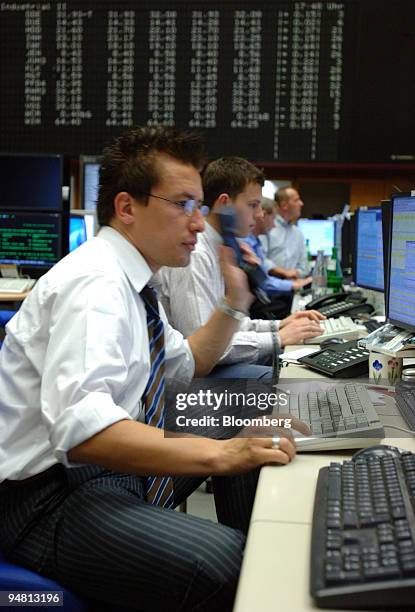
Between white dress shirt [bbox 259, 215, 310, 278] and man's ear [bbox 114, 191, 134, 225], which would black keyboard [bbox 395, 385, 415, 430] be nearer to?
man's ear [bbox 114, 191, 134, 225]

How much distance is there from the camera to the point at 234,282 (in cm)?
151

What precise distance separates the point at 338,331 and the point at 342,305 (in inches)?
29.3

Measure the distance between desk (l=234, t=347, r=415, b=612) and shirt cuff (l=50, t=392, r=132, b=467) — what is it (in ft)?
0.83

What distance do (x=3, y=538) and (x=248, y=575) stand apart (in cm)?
57

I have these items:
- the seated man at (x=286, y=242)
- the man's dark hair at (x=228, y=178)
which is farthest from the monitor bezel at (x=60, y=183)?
the seated man at (x=286, y=242)

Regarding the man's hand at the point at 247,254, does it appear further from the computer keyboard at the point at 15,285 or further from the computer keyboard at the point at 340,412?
the computer keyboard at the point at 15,285

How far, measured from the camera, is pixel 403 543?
31.7 inches

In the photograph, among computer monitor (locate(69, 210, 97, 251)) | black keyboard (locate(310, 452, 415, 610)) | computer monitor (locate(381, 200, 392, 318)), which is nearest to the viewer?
black keyboard (locate(310, 452, 415, 610))

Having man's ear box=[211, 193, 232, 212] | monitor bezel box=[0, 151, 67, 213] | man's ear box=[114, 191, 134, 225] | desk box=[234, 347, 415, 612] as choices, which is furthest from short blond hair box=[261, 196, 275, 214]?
desk box=[234, 347, 415, 612]

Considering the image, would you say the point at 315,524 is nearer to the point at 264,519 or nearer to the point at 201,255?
the point at 264,519

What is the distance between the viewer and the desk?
0.77m

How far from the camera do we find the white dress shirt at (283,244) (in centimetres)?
658

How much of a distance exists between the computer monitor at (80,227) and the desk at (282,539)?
3184 millimetres

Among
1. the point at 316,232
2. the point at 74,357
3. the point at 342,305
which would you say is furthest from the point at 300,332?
→ the point at 316,232
